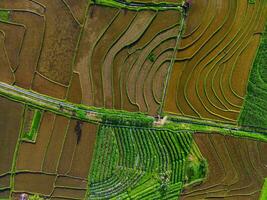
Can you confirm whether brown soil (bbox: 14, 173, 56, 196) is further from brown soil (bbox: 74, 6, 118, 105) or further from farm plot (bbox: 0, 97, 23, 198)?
brown soil (bbox: 74, 6, 118, 105)

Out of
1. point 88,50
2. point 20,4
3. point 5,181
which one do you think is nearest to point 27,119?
point 5,181

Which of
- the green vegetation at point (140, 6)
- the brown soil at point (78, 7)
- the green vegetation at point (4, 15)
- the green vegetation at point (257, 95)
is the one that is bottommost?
the green vegetation at point (257, 95)

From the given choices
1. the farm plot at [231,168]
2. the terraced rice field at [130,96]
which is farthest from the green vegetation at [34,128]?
the farm plot at [231,168]

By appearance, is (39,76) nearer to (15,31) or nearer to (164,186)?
(15,31)

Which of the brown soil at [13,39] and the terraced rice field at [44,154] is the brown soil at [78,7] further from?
the terraced rice field at [44,154]

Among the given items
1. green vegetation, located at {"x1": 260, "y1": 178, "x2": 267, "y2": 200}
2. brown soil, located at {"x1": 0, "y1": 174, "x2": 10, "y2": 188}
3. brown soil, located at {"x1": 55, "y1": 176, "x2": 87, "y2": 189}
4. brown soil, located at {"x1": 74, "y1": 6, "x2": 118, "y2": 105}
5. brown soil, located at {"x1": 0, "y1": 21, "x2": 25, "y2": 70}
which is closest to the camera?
brown soil, located at {"x1": 0, "y1": 21, "x2": 25, "y2": 70}

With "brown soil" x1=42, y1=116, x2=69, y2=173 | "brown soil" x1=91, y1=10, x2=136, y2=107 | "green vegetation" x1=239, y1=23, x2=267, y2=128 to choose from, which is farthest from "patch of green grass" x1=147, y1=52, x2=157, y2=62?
"brown soil" x1=42, y1=116, x2=69, y2=173
